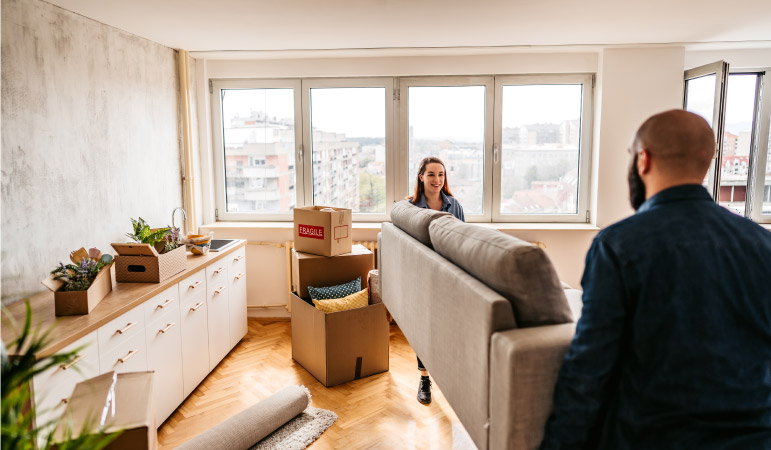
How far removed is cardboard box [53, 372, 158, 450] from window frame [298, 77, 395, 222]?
3050 millimetres

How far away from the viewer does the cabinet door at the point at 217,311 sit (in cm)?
329

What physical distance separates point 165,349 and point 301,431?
2.87 ft

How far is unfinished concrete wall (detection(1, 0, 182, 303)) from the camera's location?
2.36m

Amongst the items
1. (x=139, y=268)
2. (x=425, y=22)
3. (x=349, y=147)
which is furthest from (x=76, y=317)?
(x=349, y=147)

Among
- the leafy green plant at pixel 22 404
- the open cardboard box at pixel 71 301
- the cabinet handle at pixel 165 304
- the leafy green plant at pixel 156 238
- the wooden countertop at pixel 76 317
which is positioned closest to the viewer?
the leafy green plant at pixel 22 404

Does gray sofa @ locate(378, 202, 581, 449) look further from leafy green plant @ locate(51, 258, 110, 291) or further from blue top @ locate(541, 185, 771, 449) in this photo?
leafy green plant @ locate(51, 258, 110, 291)

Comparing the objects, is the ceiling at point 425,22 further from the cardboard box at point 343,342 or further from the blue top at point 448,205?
the cardboard box at point 343,342

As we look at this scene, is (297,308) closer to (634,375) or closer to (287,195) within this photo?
(287,195)

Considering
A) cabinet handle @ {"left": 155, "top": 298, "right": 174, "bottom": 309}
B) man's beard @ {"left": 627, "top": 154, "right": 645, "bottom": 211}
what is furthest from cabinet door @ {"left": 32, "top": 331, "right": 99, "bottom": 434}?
man's beard @ {"left": 627, "top": 154, "right": 645, "bottom": 211}

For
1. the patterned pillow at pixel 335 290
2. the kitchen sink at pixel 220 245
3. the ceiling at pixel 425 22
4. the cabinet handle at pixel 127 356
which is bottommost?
the cabinet handle at pixel 127 356

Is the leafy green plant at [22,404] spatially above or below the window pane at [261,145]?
below

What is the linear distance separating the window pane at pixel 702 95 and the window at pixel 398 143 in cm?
81

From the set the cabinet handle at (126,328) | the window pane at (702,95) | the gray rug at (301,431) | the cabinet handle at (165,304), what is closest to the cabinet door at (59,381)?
the cabinet handle at (126,328)

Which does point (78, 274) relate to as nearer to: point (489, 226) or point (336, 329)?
point (336, 329)
